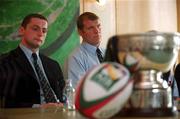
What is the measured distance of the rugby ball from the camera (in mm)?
603

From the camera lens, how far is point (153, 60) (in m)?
0.71

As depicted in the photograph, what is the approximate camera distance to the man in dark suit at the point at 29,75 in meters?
2.16

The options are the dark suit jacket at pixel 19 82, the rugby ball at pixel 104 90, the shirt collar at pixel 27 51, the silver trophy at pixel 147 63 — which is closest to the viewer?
the rugby ball at pixel 104 90

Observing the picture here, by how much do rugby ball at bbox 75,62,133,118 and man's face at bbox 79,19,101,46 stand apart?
187 centimetres

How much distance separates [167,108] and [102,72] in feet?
0.74

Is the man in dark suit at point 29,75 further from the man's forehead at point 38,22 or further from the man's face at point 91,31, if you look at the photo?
the man's face at point 91,31

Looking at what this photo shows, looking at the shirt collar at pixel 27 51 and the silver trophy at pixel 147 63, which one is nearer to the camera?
the silver trophy at pixel 147 63

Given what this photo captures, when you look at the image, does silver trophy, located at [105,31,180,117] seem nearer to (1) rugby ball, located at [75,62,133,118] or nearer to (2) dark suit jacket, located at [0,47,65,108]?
(1) rugby ball, located at [75,62,133,118]

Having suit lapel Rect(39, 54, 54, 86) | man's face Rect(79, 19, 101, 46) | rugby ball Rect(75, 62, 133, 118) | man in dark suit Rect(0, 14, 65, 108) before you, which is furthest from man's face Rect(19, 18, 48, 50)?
rugby ball Rect(75, 62, 133, 118)

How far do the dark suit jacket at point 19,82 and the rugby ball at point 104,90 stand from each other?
58.1 inches

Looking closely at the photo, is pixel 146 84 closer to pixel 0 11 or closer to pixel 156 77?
pixel 156 77

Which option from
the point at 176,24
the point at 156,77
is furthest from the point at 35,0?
the point at 156,77

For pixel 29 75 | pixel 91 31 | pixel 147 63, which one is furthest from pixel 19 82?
pixel 147 63

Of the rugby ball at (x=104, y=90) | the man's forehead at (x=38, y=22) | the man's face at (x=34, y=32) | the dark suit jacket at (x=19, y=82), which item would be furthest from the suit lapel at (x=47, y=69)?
the rugby ball at (x=104, y=90)
